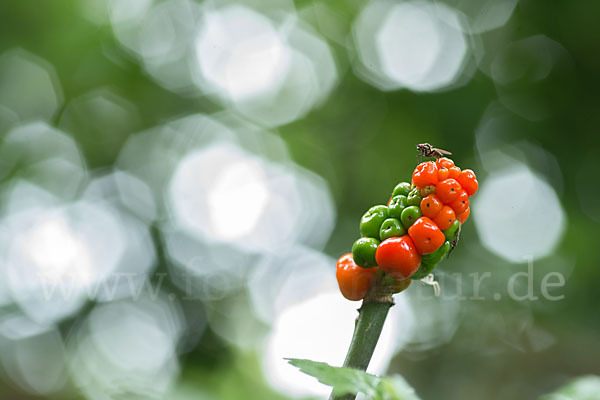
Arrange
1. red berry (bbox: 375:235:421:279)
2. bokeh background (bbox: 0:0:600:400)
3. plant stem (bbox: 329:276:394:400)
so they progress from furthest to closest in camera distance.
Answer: bokeh background (bbox: 0:0:600:400), red berry (bbox: 375:235:421:279), plant stem (bbox: 329:276:394:400)

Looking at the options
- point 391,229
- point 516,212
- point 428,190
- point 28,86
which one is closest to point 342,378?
point 391,229

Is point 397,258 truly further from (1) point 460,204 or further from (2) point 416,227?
(1) point 460,204

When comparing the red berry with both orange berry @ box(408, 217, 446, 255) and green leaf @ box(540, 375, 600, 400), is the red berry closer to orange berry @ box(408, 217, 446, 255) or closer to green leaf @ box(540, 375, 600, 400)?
orange berry @ box(408, 217, 446, 255)

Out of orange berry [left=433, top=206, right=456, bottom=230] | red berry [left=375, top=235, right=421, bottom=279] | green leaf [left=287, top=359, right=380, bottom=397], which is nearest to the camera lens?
green leaf [left=287, top=359, right=380, bottom=397]

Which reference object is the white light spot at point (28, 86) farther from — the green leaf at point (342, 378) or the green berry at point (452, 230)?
the green leaf at point (342, 378)

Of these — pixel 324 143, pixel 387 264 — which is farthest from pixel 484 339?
pixel 387 264

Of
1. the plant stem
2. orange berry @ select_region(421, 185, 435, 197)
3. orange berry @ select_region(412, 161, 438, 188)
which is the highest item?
orange berry @ select_region(412, 161, 438, 188)

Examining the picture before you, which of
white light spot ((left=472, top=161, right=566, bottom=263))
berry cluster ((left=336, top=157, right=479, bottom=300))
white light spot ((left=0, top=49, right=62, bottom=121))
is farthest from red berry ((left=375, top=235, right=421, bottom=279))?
white light spot ((left=0, top=49, right=62, bottom=121))

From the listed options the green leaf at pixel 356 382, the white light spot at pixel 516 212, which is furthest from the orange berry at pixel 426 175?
the white light spot at pixel 516 212
